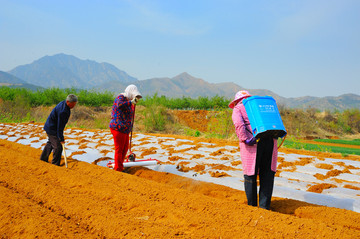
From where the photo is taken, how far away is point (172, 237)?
2047 mm

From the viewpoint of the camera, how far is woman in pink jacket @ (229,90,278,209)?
2.63 metres

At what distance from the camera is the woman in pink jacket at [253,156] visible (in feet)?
8.63

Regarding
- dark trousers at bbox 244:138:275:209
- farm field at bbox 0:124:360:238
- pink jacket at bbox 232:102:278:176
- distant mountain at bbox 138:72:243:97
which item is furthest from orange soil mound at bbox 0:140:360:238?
distant mountain at bbox 138:72:243:97

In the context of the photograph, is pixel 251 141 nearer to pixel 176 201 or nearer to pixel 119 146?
pixel 176 201

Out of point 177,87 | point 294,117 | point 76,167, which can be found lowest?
point 76,167

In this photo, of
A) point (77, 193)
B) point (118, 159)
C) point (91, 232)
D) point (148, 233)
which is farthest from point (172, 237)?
point (118, 159)

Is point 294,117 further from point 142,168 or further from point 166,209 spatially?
point 166,209

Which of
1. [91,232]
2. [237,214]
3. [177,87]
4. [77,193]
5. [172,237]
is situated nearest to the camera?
[172,237]

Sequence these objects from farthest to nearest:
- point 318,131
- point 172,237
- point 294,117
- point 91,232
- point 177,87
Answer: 1. point 177,87
2. point 294,117
3. point 318,131
4. point 91,232
5. point 172,237

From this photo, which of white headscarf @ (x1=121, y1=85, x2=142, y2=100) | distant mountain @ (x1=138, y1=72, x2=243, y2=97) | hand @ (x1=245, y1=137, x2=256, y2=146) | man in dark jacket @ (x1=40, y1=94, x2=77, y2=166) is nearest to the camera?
hand @ (x1=245, y1=137, x2=256, y2=146)

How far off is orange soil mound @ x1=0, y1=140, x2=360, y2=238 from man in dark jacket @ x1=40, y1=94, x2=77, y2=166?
34.4 inches

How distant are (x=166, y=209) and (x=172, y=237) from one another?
1.87 feet

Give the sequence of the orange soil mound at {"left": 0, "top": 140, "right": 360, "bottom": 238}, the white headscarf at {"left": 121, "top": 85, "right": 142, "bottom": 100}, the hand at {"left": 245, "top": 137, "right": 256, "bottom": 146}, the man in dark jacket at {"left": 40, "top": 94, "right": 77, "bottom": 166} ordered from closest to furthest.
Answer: the orange soil mound at {"left": 0, "top": 140, "right": 360, "bottom": 238}, the hand at {"left": 245, "top": 137, "right": 256, "bottom": 146}, the white headscarf at {"left": 121, "top": 85, "right": 142, "bottom": 100}, the man in dark jacket at {"left": 40, "top": 94, "right": 77, "bottom": 166}

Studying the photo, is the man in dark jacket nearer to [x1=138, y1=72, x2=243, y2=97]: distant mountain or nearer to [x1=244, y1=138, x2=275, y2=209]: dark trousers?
[x1=244, y1=138, x2=275, y2=209]: dark trousers
